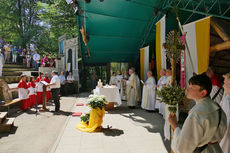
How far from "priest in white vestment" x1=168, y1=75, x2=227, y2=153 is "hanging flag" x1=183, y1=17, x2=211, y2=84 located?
4566 millimetres

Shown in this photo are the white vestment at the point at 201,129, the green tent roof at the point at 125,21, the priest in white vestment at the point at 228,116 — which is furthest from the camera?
the green tent roof at the point at 125,21

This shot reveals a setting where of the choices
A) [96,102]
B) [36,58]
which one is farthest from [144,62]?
[36,58]

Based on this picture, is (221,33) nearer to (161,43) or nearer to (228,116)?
(161,43)

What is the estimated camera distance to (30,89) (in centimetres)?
845

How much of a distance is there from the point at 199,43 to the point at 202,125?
208 inches

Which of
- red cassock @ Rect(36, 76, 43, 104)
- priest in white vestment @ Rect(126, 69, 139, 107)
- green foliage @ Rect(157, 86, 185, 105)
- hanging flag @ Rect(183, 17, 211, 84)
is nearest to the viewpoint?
green foliage @ Rect(157, 86, 185, 105)

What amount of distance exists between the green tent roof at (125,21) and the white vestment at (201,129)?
6.60m

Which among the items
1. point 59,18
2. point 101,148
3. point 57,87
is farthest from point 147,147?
point 59,18

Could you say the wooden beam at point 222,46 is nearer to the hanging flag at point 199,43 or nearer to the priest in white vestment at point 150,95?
the hanging flag at point 199,43

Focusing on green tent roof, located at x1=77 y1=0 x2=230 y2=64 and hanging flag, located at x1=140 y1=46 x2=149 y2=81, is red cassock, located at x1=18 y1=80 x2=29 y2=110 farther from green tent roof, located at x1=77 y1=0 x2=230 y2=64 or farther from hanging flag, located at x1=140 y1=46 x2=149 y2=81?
hanging flag, located at x1=140 y1=46 x2=149 y2=81

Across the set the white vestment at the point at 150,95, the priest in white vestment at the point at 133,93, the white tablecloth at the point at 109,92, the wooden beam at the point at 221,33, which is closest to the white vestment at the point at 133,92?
the priest in white vestment at the point at 133,93

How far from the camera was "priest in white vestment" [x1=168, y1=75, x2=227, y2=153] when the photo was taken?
1.43 metres

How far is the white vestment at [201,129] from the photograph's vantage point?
1.42 meters

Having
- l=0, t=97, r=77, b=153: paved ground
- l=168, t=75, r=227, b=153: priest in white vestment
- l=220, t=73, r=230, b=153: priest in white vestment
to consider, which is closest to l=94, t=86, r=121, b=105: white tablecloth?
l=0, t=97, r=77, b=153: paved ground
